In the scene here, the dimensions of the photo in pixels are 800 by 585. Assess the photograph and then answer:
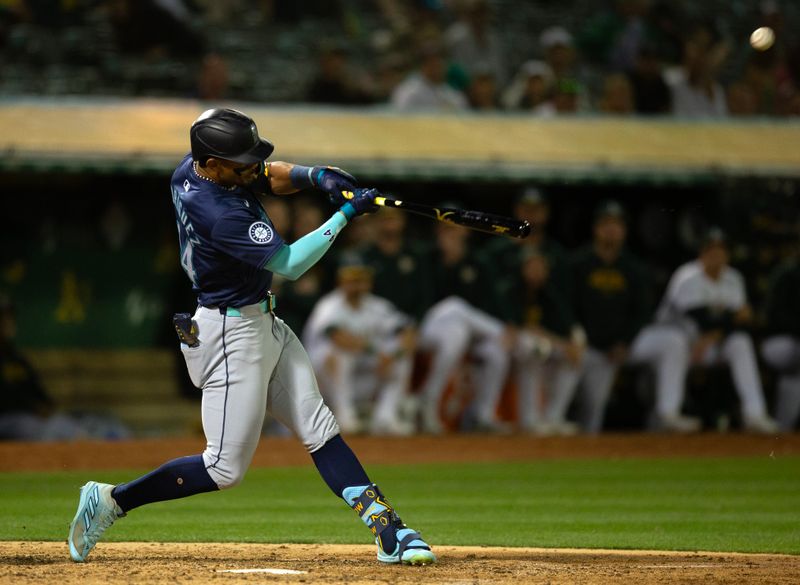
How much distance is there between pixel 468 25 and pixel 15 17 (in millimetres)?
4166

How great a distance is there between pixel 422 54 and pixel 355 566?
8.11 metres

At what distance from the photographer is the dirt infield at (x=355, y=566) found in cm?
478

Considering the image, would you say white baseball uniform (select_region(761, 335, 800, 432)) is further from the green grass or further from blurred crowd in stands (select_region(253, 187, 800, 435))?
the green grass

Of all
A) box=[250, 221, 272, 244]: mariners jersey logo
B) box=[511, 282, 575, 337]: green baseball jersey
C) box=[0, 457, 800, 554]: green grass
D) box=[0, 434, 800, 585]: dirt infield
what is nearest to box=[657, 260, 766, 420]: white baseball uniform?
box=[511, 282, 575, 337]: green baseball jersey

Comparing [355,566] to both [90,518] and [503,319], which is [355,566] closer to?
[90,518]

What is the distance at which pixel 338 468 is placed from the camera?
504 centimetres

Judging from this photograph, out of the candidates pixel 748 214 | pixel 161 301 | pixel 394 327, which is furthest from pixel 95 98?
pixel 748 214

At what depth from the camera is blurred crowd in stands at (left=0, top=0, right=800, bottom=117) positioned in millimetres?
12062

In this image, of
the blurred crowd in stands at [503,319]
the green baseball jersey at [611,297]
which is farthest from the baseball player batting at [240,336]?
the green baseball jersey at [611,297]

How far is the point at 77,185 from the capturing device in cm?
1229

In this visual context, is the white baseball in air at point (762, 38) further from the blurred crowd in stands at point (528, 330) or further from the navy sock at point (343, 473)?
the navy sock at point (343, 473)

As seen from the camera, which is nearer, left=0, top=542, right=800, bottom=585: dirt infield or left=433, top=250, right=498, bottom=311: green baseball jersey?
left=0, top=542, right=800, bottom=585: dirt infield

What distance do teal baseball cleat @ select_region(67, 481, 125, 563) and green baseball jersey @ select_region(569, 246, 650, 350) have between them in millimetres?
7285

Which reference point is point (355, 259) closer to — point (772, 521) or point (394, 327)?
point (394, 327)
